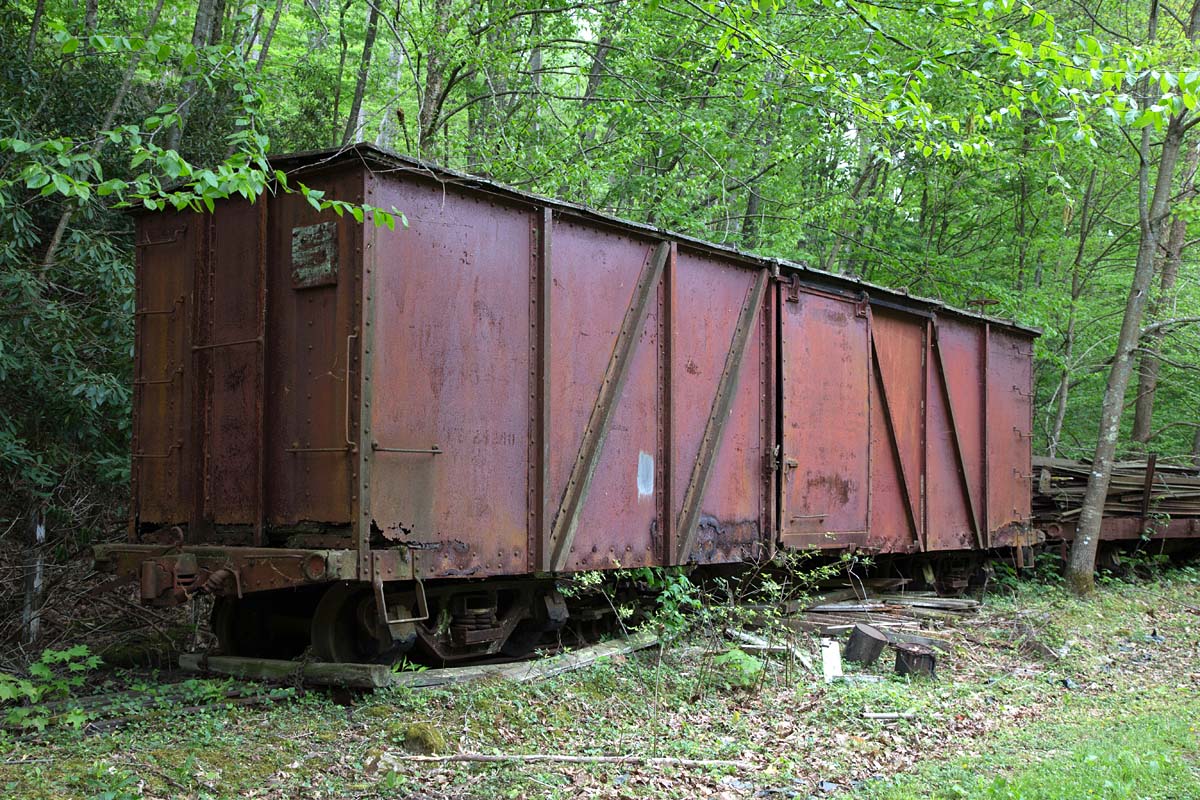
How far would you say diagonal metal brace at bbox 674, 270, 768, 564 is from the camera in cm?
869

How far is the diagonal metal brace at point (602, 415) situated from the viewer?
7.51m

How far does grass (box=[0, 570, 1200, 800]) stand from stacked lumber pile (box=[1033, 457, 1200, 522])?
6.93 metres

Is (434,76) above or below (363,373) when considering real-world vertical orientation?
above

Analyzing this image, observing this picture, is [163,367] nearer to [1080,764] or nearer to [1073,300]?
[1080,764]

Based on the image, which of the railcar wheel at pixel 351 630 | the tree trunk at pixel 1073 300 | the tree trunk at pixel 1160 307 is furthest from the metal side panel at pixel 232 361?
the tree trunk at pixel 1160 307

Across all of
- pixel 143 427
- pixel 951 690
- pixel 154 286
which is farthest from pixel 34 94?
pixel 951 690

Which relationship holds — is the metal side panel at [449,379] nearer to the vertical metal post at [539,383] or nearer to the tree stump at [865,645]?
the vertical metal post at [539,383]

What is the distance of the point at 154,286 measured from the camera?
7.80m

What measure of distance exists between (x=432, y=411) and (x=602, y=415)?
67.1 inches

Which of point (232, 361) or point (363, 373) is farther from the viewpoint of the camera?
point (232, 361)

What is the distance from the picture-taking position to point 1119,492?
51.5ft

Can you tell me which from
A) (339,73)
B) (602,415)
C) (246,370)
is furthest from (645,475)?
(339,73)

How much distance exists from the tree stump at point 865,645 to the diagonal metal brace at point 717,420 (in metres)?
1.64

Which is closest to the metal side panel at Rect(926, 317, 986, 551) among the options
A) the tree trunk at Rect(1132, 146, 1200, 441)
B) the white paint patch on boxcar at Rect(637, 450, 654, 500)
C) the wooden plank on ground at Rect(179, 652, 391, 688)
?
the white paint patch on boxcar at Rect(637, 450, 654, 500)
